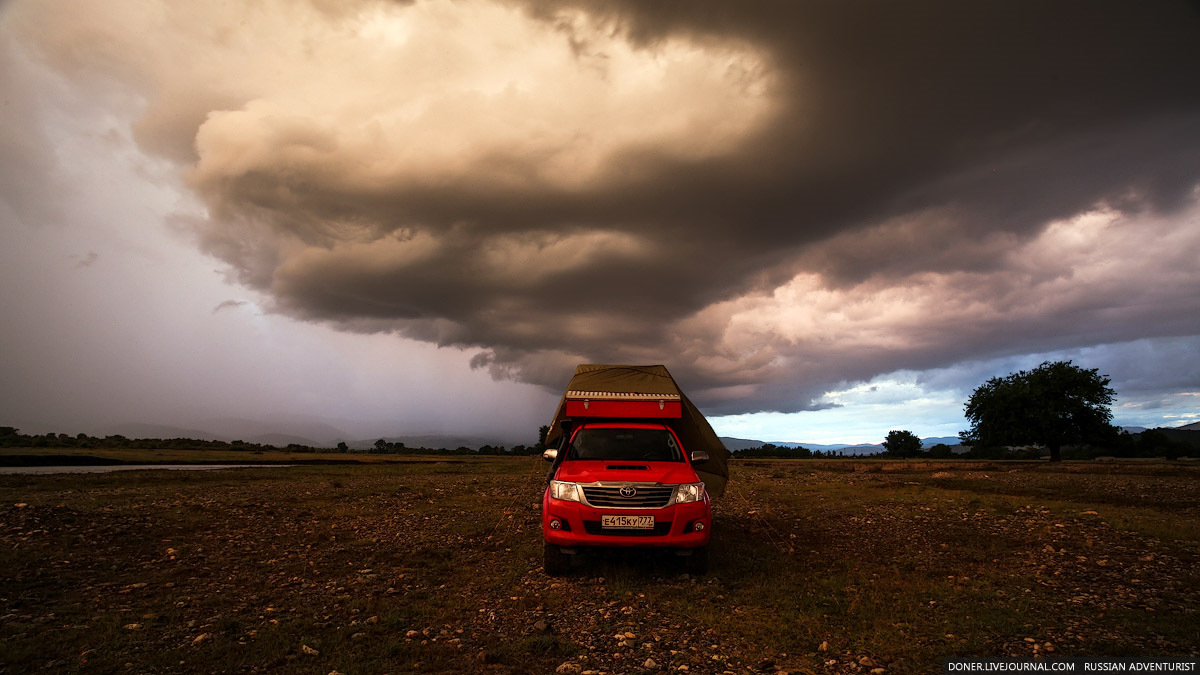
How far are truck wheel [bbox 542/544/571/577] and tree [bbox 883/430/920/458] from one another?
11411cm

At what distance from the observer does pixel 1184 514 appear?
14.8 metres

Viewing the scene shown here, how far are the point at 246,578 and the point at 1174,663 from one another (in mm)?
11782

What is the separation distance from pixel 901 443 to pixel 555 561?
11869cm

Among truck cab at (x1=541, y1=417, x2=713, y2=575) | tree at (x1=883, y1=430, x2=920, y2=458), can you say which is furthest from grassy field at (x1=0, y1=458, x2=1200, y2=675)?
tree at (x1=883, y1=430, x2=920, y2=458)

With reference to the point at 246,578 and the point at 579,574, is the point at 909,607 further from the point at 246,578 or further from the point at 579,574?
the point at 246,578

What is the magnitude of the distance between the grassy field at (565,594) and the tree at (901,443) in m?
104

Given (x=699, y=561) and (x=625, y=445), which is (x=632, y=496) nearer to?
(x=699, y=561)

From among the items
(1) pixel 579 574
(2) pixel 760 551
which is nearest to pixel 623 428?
(1) pixel 579 574

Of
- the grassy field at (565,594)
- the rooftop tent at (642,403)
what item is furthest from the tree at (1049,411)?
the rooftop tent at (642,403)

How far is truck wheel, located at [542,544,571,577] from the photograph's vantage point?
9.05m

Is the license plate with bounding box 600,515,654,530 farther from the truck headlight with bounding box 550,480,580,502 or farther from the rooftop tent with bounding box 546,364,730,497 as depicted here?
the rooftop tent with bounding box 546,364,730,497

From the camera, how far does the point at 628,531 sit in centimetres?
850

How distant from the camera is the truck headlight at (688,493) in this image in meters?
8.69

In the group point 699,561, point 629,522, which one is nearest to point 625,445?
point 629,522
